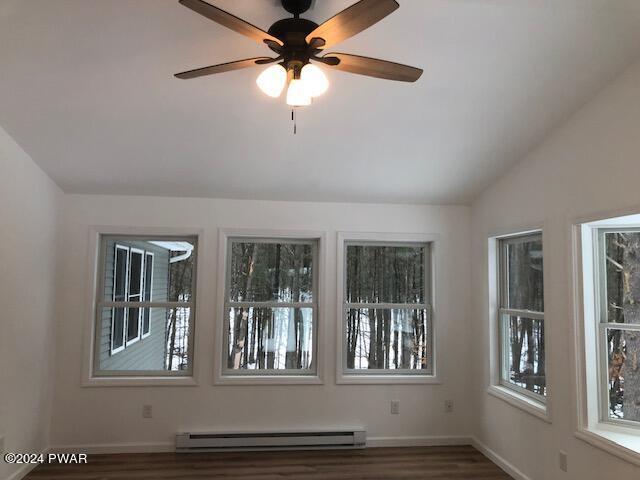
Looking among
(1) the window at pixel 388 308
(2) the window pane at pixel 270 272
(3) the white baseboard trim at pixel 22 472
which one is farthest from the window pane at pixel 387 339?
(3) the white baseboard trim at pixel 22 472

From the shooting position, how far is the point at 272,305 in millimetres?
4688

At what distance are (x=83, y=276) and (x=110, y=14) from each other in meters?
2.62

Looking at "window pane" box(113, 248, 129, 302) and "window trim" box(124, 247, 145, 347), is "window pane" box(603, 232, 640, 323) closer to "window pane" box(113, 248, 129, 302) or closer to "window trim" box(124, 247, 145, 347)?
"window trim" box(124, 247, 145, 347)

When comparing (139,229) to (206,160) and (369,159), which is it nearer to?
(206,160)

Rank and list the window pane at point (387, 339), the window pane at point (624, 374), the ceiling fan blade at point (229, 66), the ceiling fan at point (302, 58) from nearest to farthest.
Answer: the ceiling fan at point (302, 58)
the ceiling fan blade at point (229, 66)
the window pane at point (624, 374)
the window pane at point (387, 339)

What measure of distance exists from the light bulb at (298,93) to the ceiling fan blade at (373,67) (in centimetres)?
18

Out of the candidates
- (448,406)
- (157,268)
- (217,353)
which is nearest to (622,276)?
(448,406)

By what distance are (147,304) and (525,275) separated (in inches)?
134

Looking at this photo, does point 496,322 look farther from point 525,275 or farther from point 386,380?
point 386,380

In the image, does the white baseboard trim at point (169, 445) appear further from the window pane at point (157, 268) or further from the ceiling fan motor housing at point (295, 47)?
the ceiling fan motor housing at point (295, 47)

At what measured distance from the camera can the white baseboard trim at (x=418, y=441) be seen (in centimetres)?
451

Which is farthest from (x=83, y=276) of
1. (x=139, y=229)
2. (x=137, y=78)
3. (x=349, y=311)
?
(x=349, y=311)

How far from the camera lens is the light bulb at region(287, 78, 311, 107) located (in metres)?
2.07

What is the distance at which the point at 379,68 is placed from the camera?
2170mm
